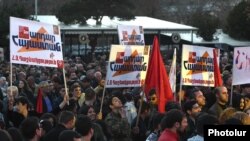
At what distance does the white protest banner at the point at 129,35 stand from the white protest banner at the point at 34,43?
5.37m

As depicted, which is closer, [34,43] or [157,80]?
[157,80]

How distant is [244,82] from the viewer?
38.5 ft

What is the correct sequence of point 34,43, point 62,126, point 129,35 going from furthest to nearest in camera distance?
point 129,35 < point 34,43 < point 62,126

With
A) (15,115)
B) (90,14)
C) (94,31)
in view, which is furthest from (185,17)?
(15,115)

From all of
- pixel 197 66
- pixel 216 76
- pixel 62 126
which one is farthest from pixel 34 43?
pixel 62 126

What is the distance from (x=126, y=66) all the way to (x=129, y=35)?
489 cm

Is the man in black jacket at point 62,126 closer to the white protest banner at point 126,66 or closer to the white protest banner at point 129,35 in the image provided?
the white protest banner at point 126,66

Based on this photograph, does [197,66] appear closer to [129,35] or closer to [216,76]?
[216,76]

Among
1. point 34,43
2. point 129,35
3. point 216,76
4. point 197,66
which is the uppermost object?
point 129,35

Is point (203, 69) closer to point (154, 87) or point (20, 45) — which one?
point (154, 87)

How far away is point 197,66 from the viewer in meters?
12.6

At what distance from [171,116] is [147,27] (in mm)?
28966

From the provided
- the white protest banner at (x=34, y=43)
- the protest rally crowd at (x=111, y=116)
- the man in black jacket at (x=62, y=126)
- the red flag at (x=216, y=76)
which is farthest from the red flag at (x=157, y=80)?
the man in black jacket at (x=62, y=126)

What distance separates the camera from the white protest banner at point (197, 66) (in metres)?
A: 12.2
